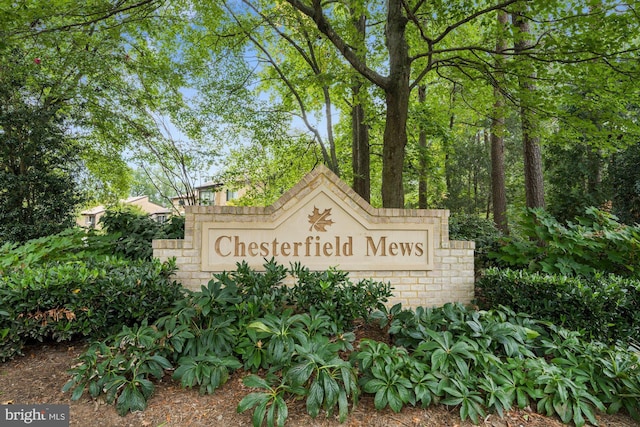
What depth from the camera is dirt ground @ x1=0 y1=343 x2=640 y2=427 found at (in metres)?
2.22

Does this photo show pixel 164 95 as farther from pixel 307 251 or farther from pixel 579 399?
pixel 579 399

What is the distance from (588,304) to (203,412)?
140 inches

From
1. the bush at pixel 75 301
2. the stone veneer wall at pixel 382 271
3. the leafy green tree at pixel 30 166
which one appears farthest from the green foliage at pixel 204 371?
the leafy green tree at pixel 30 166

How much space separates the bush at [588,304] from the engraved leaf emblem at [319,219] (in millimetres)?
2267

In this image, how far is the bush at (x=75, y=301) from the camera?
2818 millimetres

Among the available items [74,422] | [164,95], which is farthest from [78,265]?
[164,95]

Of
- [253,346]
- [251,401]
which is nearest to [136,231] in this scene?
[253,346]

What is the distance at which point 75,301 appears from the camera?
2957 mm

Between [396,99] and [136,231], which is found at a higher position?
[396,99]

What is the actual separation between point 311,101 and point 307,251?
8.17m

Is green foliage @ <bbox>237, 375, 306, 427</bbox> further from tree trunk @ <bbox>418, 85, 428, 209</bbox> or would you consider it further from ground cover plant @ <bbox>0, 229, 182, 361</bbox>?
tree trunk @ <bbox>418, 85, 428, 209</bbox>

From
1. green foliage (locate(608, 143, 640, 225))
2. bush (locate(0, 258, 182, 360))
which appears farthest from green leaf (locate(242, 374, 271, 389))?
green foliage (locate(608, 143, 640, 225))

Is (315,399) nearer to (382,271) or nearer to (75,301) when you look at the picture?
Answer: (382,271)

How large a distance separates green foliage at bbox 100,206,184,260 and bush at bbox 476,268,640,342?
4.64 metres
